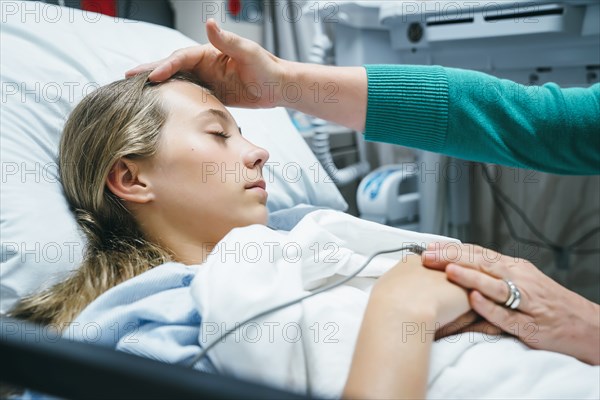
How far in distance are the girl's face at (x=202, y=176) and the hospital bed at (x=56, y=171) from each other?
149 mm

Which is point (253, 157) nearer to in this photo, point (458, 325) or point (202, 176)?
point (202, 176)

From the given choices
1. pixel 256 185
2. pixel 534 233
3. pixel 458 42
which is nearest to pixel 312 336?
pixel 256 185

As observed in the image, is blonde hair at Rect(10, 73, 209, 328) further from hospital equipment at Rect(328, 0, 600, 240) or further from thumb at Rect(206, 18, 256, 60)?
hospital equipment at Rect(328, 0, 600, 240)

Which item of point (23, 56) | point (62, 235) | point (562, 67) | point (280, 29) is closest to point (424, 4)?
point (562, 67)

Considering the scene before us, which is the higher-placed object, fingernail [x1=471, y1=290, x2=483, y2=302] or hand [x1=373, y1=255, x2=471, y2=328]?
hand [x1=373, y1=255, x2=471, y2=328]

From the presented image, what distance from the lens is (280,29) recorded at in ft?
6.89

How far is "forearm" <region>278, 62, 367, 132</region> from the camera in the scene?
101 cm

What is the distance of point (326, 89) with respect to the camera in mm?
1008

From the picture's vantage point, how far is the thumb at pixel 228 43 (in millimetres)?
887

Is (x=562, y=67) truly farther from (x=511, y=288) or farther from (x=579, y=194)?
(x=511, y=288)

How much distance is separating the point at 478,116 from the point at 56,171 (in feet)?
2.24

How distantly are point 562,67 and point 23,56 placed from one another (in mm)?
1246

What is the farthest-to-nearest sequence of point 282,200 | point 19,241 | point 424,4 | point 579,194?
point 579,194 → point 424,4 → point 282,200 → point 19,241

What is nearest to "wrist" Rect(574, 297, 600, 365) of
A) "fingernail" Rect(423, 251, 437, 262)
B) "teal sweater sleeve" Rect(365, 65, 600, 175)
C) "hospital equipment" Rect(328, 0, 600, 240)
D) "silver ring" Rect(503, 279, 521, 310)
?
"silver ring" Rect(503, 279, 521, 310)
